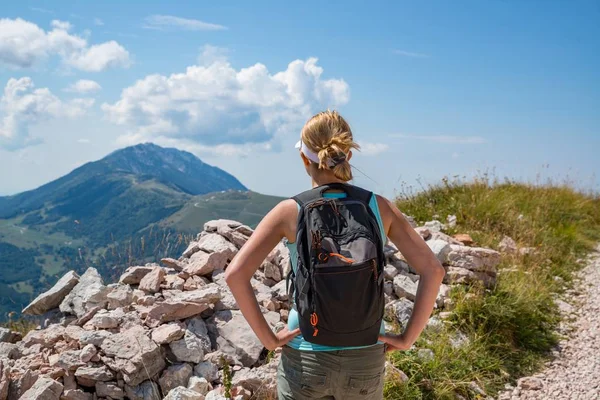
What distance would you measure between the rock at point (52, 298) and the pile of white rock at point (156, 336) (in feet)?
0.04

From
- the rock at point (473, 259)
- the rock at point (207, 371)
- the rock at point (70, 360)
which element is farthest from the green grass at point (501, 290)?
the rock at point (70, 360)

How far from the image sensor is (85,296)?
5965mm

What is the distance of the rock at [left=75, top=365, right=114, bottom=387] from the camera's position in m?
4.60

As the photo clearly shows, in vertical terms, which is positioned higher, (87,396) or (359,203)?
(359,203)

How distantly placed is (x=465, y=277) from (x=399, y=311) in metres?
1.52

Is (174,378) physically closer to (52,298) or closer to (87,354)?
(87,354)

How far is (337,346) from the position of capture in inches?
97.0

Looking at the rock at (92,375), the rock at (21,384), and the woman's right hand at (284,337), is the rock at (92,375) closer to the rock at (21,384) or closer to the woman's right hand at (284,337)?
the rock at (21,384)

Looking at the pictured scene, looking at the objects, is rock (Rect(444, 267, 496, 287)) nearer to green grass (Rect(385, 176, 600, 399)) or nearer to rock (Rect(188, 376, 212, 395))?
green grass (Rect(385, 176, 600, 399))

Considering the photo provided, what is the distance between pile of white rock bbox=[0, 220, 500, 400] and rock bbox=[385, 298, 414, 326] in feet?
0.04

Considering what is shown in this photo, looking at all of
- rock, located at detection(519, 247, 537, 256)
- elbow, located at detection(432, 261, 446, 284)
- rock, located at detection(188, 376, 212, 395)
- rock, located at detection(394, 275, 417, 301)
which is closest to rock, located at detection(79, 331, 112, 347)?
rock, located at detection(188, 376, 212, 395)

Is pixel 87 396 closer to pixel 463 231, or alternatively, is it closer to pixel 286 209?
pixel 286 209

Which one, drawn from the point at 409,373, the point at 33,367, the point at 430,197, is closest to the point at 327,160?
the point at 409,373

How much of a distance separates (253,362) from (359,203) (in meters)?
3.07
